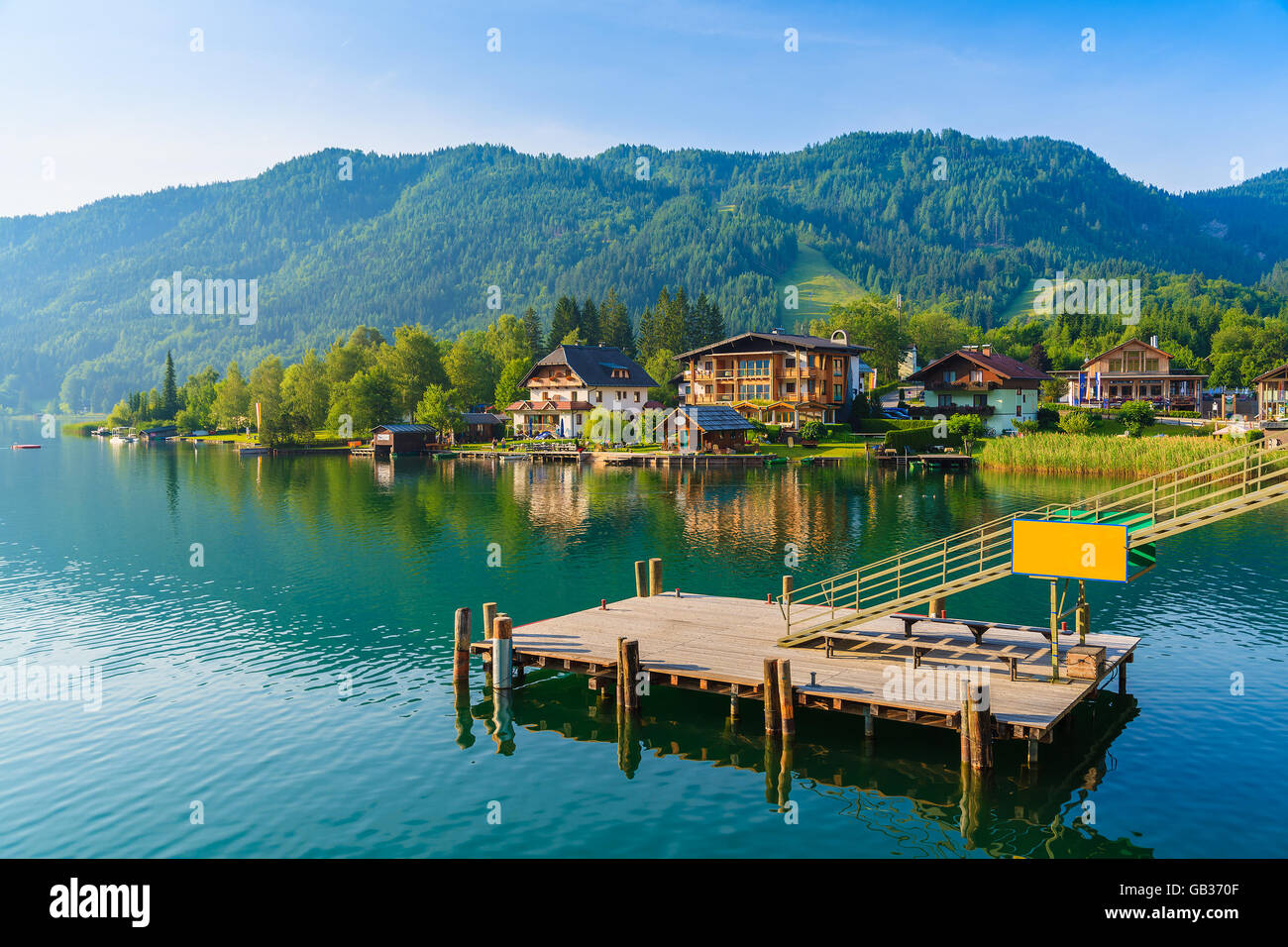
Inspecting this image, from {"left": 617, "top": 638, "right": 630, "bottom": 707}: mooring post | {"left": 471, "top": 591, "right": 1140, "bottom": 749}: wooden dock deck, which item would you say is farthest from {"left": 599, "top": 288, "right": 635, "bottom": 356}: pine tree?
{"left": 617, "top": 638, "right": 630, "bottom": 707}: mooring post

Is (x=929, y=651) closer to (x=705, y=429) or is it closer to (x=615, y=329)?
(x=705, y=429)

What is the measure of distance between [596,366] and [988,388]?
59566mm

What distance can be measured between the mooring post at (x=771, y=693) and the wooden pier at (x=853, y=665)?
0.03 metres

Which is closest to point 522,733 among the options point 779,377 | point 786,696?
point 786,696

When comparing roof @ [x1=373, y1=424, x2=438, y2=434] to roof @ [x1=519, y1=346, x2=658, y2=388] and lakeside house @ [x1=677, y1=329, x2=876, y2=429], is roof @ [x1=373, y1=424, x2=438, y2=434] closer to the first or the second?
roof @ [x1=519, y1=346, x2=658, y2=388]

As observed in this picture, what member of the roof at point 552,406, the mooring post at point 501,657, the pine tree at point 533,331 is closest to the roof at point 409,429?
the roof at point 552,406

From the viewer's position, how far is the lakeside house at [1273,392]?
359 ft

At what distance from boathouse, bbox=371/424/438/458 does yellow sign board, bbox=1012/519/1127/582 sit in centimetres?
12155

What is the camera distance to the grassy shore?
74.0 m
